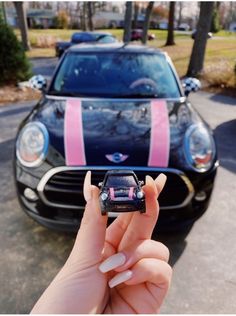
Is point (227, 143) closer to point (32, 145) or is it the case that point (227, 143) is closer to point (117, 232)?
point (32, 145)

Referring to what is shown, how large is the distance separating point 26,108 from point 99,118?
4.58 metres

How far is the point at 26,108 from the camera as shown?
6848 mm

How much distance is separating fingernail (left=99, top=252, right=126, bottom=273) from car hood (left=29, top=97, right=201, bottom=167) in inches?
59.7

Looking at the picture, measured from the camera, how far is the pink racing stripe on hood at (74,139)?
91.0 inches

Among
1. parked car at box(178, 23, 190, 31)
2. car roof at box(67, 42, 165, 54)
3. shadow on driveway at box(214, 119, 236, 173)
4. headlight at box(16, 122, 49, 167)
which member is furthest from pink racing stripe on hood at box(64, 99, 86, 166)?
parked car at box(178, 23, 190, 31)

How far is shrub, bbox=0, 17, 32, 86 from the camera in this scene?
860 centimetres

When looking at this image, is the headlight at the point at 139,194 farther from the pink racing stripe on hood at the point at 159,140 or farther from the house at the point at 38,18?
the house at the point at 38,18

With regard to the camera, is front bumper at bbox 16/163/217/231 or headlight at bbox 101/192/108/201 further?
front bumper at bbox 16/163/217/231

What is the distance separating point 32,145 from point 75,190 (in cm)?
51

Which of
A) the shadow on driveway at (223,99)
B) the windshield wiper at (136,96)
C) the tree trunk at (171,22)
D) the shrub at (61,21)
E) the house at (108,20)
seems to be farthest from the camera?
the house at (108,20)

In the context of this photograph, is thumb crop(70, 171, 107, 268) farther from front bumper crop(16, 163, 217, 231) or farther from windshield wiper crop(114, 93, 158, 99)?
windshield wiper crop(114, 93, 158, 99)

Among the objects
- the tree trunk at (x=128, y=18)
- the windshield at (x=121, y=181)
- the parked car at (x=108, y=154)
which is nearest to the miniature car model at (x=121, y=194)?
the windshield at (x=121, y=181)

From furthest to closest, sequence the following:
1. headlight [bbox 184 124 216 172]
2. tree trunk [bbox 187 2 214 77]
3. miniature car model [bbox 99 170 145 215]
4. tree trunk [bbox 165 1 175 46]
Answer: tree trunk [bbox 165 1 175 46] → tree trunk [bbox 187 2 214 77] → headlight [bbox 184 124 216 172] → miniature car model [bbox 99 170 145 215]

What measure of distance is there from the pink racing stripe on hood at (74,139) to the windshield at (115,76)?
0.57 meters
